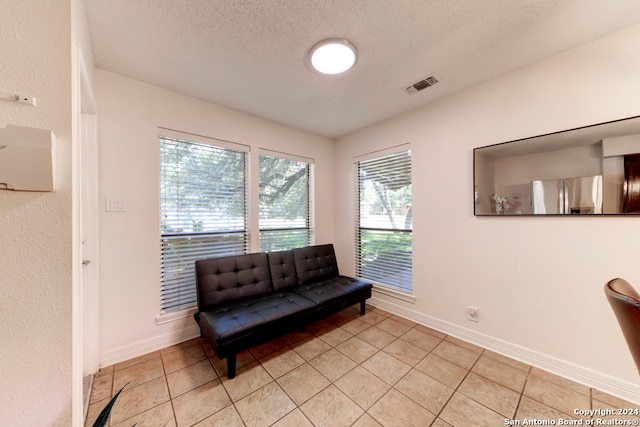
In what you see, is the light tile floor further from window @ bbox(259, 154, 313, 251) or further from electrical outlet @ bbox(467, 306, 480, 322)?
window @ bbox(259, 154, 313, 251)

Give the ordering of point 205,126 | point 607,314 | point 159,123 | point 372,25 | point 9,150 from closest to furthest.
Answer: point 9,150, point 372,25, point 607,314, point 159,123, point 205,126

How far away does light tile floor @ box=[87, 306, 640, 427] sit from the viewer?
56.0 inches

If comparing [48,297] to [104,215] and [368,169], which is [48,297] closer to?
[104,215]

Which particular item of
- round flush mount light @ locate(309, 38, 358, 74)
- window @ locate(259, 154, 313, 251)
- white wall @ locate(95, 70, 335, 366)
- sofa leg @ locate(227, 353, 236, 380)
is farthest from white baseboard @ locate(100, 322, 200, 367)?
round flush mount light @ locate(309, 38, 358, 74)

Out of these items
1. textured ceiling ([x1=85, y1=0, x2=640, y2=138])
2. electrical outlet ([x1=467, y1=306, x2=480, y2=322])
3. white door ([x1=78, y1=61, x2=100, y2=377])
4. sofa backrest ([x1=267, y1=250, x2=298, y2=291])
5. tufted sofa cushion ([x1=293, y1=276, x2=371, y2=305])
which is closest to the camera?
textured ceiling ([x1=85, y1=0, x2=640, y2=138])

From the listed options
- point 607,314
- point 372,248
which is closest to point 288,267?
point 372,248

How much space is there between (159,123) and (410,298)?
3.27 metres

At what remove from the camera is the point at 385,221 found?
Answer: 10.0 feet

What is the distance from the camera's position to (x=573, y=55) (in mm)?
1731

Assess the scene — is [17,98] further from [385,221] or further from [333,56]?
[385,221]

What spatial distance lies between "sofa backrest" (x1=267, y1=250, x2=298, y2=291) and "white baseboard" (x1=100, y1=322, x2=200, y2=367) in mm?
926

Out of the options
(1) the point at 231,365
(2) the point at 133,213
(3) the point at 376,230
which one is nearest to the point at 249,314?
(1) the point at 231,365

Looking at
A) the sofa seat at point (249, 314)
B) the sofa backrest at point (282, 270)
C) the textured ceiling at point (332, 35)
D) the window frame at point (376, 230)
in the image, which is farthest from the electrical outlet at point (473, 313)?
the textured ceiling at point (332, 35)

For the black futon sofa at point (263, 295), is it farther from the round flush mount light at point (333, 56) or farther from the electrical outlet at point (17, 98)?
the round flush mount light at point (333, 56)
